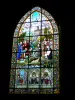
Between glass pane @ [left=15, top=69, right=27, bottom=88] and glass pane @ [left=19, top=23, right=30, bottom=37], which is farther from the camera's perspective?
glass pane @ [left=19, top=23, right=30, bottom=37]

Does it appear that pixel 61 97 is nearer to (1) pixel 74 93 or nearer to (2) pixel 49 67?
(1) pixel 74 93

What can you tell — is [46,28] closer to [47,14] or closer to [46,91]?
[47,14]

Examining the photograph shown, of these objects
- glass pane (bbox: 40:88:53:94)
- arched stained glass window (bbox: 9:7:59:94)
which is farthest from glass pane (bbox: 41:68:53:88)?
glass pane (bbox: 40:88:53:94)

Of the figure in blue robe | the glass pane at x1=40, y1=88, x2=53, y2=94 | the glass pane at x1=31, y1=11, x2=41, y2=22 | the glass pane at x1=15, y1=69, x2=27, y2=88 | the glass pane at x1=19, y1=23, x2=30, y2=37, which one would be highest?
the glass pane at x1=31, y1=11, x2=41, y2=22

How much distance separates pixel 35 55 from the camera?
6.91m

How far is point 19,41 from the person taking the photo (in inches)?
282

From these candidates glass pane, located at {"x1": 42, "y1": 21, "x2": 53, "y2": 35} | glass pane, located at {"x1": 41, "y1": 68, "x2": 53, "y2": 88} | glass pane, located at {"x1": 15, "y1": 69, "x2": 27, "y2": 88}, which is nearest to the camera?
glass pane, located at {"x1": 41, "y1": 68, "x2": 53, "y2": 88}

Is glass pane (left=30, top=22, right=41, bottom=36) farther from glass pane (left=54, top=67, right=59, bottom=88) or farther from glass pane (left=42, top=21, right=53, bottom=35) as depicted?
glass pane (left=54, top=67, right=59, bottom=88)

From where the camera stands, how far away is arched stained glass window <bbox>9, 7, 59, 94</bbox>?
6.56 meters

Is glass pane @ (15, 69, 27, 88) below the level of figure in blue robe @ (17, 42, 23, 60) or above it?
below

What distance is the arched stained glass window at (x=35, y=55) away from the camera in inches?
258

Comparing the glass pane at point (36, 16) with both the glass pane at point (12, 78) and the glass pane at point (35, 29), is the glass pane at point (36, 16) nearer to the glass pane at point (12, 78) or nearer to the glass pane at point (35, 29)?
the glass pane at point (35, 29)

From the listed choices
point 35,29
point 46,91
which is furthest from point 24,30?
point 46,91

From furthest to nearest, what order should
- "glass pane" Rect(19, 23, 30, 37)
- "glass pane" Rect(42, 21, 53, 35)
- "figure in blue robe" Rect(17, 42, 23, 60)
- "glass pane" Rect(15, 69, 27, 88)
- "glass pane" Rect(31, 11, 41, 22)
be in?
"glass pane" Rect(31, 11, 41, 22)
"glass pane" Rect(19, 23, 30, 37)
"glass pane" Rect(42, 21, 53, 35)
"figure in blue robe" Rect(17, 42, 23, 60)
"glass pane" Rect(15, 69, 27, 88)
